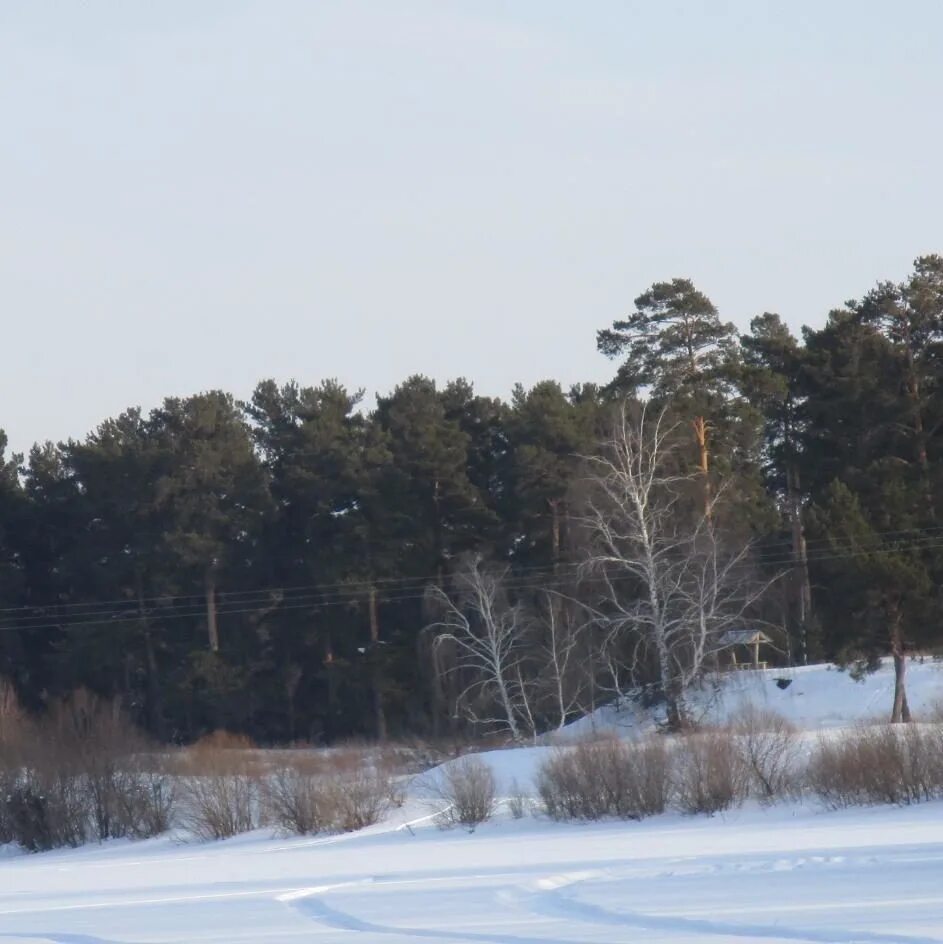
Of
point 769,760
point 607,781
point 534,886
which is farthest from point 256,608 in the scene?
point 534,886

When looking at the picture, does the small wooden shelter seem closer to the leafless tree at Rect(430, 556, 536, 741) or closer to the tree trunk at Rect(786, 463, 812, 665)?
the tree trunk at Rect(786, 463, 812, 665)

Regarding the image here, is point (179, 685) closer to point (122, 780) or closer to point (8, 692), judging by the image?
point (8, 692)

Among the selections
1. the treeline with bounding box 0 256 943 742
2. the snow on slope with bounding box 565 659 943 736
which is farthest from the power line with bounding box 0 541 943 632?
the snow on slope with bounding box 565 659 943 736

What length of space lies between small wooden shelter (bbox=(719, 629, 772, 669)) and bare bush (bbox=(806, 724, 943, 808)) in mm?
9381

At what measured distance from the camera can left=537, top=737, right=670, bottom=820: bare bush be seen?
3144 cm

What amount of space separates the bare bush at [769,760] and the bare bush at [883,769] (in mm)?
879

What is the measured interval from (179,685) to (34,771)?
13808 mm

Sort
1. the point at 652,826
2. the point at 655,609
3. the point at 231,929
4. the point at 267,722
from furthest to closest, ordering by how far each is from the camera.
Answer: the point at 267,722, the point at 655,609, the point at 652,826, the point at 231,929

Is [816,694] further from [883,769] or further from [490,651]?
A: [883,769]

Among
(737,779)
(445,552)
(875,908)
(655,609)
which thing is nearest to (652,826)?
(737,779)

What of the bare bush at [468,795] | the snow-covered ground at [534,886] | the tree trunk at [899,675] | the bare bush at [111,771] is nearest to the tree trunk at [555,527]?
the tree trunk at [899,675]

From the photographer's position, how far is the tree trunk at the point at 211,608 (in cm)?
5590

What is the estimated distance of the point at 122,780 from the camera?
39.1 metres

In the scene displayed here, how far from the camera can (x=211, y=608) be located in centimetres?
5606
